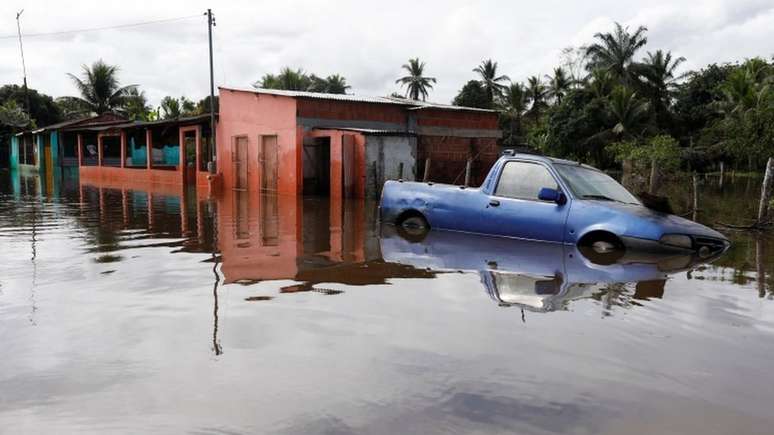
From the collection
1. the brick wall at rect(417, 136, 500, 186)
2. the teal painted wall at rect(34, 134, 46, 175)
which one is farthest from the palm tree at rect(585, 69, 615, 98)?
the teal painted wall at rect(34, 134, 46, 175)

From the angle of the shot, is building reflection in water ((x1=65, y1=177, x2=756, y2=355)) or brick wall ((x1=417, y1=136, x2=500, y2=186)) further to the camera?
brick wall ((x1=417, y1=136, x2=500, y2=186))

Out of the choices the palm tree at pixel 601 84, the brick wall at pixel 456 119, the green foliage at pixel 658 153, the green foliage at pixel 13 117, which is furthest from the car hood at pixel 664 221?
the green foliage at pixel 13 117

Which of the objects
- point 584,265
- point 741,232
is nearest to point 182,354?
point 584,265

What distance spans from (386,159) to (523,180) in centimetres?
1128

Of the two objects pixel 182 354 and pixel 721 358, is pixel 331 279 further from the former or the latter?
pixel 721 358

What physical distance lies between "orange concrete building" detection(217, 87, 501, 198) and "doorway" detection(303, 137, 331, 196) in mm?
34

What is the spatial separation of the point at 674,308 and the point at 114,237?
9104 millimetres

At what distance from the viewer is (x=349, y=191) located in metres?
21.0

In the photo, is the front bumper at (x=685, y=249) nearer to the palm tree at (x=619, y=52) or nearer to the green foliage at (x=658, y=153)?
the green foliage at (x=658, y=153)

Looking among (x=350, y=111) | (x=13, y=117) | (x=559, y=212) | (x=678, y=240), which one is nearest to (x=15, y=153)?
(x=13, y=117)

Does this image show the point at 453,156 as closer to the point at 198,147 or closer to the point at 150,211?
the point at 150,211

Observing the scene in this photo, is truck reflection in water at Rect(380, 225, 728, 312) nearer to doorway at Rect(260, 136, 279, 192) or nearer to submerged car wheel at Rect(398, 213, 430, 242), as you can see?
submerged car wheel at Rect(398, 213, 430, 242)

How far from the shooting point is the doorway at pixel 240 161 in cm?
2550

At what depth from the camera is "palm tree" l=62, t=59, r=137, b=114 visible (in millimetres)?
52969
